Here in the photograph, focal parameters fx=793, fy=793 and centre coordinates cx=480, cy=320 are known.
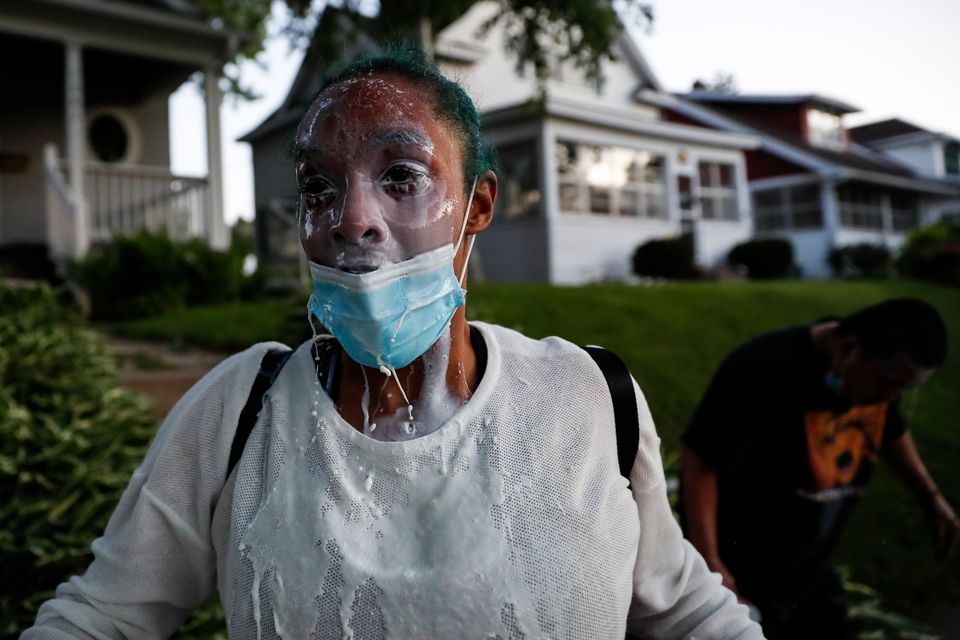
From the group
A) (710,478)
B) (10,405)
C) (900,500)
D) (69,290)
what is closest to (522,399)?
(710,478)

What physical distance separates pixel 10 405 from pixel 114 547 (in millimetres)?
2991

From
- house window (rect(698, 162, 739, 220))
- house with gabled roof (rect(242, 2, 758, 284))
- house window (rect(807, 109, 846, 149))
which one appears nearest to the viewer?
house with gabled roof (rect(242, 2, 758, 284))

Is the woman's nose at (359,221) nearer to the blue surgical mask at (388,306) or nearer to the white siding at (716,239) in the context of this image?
the blue surgical mask at (388,306)

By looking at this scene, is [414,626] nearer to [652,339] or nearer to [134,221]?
[652,339]

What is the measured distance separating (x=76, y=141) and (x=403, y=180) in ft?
35.7

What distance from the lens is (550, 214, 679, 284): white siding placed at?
16000 millimetres

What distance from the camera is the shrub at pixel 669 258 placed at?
53.5 feet

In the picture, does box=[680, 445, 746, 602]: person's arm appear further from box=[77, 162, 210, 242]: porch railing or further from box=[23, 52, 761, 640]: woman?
box=[77, 162, 210, 242]: porch railing

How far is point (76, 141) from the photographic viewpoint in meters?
10.6

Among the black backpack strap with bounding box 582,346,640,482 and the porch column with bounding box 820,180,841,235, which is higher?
the porch column with bounding box 820,180,841,235

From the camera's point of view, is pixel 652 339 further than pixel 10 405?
Yes

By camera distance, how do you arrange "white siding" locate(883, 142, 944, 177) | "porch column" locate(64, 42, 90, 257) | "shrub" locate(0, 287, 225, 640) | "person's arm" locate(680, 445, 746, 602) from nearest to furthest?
"person's arm" locate(680, 445, 746, 602) → "shrub" locate(0, 287, 225, 640) → "porch column" locate(64, 42, 90, 257) → "white siding" locate(883, 142, 944, 177)

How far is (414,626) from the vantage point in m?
1.19

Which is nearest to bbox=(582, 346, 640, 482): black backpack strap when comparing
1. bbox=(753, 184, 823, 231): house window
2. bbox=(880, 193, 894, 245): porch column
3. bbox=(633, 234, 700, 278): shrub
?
bbox=(633, 234, 700, 278): shrub
